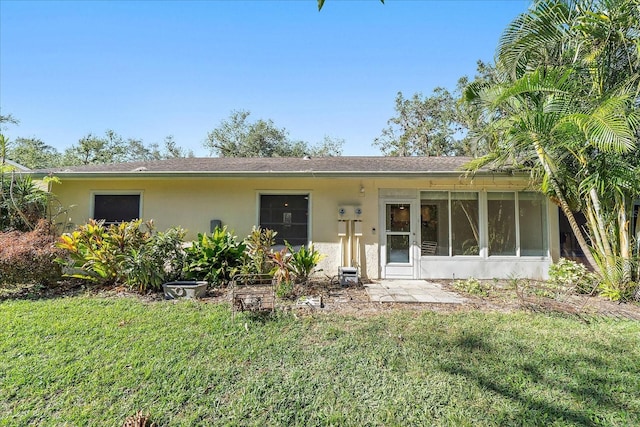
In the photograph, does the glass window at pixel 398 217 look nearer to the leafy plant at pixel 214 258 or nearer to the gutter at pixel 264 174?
the gutter at pixel 264 174

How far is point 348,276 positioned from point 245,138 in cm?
2463

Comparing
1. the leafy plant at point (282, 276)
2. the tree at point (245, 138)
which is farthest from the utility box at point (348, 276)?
the tree at point (245, 138)

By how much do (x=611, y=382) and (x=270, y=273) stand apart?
16.0 feet

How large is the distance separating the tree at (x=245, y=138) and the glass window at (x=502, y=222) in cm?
2362

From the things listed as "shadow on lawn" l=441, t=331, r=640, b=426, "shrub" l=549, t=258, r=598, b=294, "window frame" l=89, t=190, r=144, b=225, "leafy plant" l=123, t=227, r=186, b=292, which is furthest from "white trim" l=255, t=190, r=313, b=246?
"shrub" l=549, t=258, r=598, b=294

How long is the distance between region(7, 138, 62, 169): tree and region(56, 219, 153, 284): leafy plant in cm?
3087

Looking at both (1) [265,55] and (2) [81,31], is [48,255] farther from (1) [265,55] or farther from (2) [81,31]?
(1) [265,55]

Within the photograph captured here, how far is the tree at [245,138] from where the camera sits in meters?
28.1

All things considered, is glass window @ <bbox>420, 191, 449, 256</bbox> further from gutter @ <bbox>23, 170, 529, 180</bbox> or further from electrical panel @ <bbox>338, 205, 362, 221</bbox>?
electrical panel @ <bbox>338, 205, 362, 221</bbox>

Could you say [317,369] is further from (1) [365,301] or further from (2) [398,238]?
(2) [398,238]

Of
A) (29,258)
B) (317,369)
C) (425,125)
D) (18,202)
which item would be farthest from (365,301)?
(425,125)

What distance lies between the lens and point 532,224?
750cm

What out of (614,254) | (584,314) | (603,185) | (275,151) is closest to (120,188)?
(584,314)

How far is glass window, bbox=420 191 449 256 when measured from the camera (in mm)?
7434
